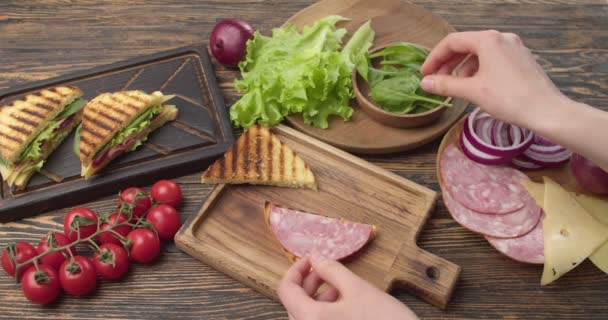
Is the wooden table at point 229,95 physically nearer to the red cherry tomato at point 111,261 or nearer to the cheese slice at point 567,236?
the red cherry tomato at point 111,261

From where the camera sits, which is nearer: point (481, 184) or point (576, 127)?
point (576, 127)

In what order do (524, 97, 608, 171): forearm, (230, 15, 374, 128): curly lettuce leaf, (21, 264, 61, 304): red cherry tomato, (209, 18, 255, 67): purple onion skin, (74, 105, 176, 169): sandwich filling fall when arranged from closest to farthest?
(524, 97, 608, 171): forearm
(21, 264, 61, 304): red cherry tomato
(74, 105, 176, 169): sandwich filling
(230, 15, 374, 128): curly lettuce leaf
(209, 18, 255, 67): purple onion skin

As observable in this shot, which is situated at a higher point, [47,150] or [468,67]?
[468,67]

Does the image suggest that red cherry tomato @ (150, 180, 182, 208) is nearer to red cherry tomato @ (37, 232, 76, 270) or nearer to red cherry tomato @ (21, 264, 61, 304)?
red cherry tomato @ (37, 232, 76, 270)

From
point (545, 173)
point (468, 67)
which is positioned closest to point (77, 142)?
point (468, 67)

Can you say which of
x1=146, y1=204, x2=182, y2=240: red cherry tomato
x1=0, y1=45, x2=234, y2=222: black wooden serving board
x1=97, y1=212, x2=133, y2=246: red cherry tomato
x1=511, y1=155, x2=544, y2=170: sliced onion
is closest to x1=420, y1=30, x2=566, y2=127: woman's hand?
x1=511, y1=155, x2=544, y2=170: sliced onion

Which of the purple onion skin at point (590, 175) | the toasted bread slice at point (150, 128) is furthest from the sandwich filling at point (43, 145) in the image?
the purple onion skin at point (590, 175)

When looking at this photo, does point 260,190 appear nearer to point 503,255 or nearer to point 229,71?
point 229,71

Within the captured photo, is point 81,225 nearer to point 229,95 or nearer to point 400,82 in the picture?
point 229,95
